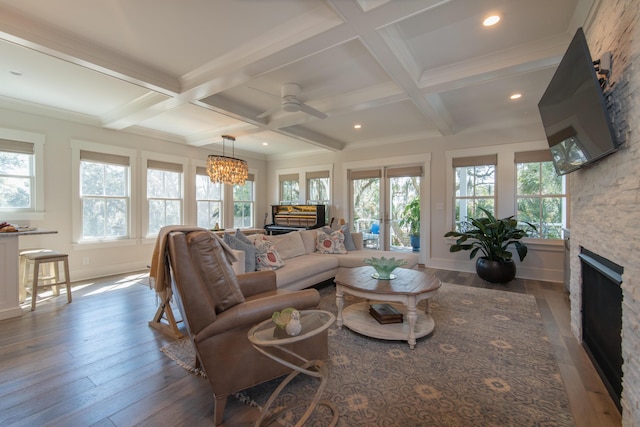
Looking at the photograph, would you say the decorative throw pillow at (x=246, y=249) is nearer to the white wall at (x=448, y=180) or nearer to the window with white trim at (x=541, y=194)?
the white wall at (x=448, y=180)

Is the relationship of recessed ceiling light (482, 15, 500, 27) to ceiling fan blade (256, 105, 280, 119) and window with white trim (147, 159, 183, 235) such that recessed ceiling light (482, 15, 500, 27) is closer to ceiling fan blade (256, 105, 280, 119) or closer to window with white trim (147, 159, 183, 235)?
ceiling fan blade (256, 105, 280, 119)

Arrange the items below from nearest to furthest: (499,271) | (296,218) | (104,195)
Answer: (499,271) < (104,195) < (296,218)

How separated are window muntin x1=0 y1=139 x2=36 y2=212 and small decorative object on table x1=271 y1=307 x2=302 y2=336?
4909 mm

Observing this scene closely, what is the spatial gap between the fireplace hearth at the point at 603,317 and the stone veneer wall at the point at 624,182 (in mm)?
145

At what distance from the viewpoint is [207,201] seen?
21.2 feet

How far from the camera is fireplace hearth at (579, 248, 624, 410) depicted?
Answer: 5.64 feet

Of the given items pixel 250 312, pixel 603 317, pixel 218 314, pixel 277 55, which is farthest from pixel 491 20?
pixel 218 314

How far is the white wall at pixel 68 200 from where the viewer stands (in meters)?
4.16

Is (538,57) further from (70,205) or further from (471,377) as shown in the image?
(70,205)

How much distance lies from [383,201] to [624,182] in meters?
4.59

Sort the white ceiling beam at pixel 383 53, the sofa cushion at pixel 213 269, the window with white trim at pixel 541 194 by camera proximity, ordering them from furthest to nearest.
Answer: the window with white trim at pixel 541 194 → the white ceiling beam at pixel 383 53 → the sofa cushion at pixel 213 269

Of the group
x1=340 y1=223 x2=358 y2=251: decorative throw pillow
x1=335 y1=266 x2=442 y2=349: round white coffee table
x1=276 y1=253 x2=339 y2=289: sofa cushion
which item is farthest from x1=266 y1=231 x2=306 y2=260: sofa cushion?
x1=335 y1=266 x2=442 y2=349: round white coffee table

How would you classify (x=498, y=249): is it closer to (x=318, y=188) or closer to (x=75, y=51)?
(x=318, y=188)

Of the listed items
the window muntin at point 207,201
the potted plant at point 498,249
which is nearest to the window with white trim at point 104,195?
the window muntin at point 207,201
